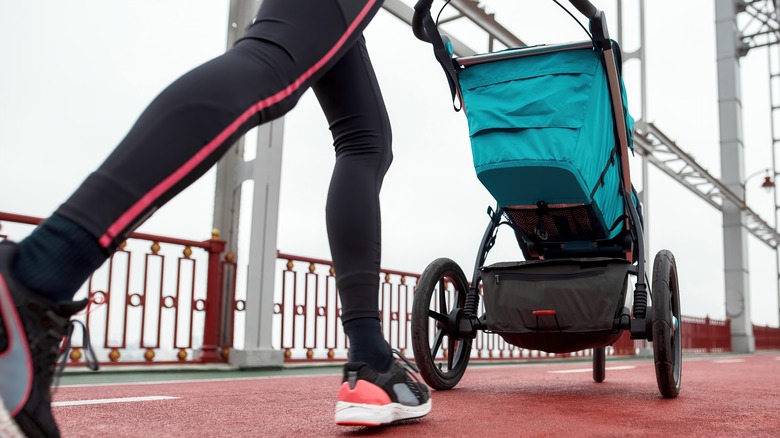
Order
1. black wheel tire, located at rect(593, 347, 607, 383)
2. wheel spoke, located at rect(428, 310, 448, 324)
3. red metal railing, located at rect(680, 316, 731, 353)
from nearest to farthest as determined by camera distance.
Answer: wheel spoke, located at rect(428, 310, 448, 324)
black wheel tire, located at rect(593, 347, 607, 383)
red metal railing, located at rect(680, 316, 731, 353)

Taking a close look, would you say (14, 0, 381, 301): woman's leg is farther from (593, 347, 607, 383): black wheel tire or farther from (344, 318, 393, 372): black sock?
(593, 347, 607, 383): black wheel tire

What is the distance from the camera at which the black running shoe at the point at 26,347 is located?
2.19ft

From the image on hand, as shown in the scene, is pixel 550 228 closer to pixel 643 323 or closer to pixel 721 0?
pixel 643 323

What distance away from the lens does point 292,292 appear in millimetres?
5199

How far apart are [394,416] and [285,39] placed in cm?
68

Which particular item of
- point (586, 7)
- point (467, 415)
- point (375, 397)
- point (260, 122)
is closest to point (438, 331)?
point (467, 415)

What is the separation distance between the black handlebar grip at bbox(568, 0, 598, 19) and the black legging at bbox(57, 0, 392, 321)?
83 centimetres

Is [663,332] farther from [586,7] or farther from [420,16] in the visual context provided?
[420,16]

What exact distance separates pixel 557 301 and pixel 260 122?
1.46m

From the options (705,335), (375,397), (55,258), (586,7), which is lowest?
(705,335)

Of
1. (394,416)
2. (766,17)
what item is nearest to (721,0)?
(766,17)

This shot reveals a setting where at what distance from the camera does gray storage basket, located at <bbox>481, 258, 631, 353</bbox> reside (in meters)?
2.06

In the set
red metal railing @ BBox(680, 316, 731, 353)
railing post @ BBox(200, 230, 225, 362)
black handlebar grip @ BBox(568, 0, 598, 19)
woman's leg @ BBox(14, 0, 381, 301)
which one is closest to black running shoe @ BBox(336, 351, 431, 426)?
woman's leg @ BBox(14, 0, 381, 301)

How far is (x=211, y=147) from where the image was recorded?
80 cm
